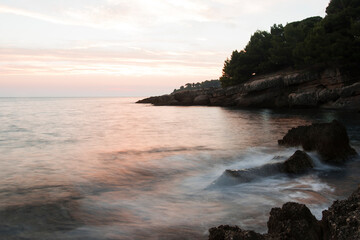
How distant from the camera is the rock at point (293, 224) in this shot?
3826mm

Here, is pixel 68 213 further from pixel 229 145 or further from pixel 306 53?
pixel 306 53

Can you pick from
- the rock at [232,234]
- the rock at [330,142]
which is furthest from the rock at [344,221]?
the rock at [330,142]

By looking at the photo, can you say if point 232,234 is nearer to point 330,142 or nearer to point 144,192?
point 144,192

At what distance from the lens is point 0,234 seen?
18.1 ft

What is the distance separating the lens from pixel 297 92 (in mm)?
41750

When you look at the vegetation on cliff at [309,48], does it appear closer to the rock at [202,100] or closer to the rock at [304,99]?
the rock at [304,99]

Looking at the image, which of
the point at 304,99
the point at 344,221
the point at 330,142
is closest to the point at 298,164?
the point at 330,142

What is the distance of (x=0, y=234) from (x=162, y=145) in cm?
1230

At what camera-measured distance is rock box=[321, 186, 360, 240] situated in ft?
10.9

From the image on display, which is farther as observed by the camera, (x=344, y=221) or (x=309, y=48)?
(x=309, y=48)

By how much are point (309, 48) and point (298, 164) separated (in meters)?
34.9

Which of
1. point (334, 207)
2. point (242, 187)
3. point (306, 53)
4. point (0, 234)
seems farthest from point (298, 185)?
point (306, 53)

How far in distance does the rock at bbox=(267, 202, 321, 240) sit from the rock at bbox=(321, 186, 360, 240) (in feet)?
0.54

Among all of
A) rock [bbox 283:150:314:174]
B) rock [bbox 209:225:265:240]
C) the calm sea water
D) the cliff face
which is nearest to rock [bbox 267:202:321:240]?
rock [bbox 209:225:265:240]
